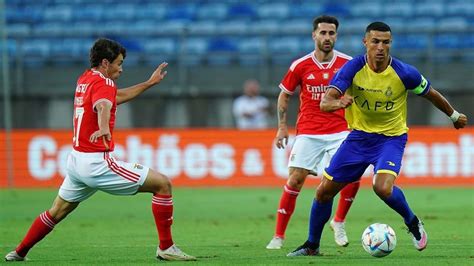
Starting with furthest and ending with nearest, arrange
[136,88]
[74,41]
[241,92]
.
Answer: [74,41]
[241,92]
[136,88]

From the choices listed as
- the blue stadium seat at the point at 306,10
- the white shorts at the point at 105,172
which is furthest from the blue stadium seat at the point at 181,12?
the white shorts at the point at 105,172

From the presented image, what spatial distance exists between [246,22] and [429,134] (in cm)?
700

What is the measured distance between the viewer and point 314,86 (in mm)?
12398

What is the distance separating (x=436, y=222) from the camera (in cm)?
1455

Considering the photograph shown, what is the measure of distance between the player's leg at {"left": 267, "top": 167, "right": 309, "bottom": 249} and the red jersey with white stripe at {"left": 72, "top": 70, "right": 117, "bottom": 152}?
2.48 meters

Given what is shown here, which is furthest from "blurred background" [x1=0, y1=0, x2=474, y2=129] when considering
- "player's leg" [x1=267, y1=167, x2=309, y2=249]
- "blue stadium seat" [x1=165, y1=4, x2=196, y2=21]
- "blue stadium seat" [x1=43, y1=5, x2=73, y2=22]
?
"player's leg" [x1=267, y1=167, x2=309, y2=249]

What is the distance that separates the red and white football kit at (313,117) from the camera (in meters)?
12.4

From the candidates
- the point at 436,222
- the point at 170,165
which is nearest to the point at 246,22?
the point at 170,165

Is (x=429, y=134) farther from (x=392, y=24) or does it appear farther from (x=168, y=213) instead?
(x=168, y=213)

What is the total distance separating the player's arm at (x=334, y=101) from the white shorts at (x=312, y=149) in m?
2.28

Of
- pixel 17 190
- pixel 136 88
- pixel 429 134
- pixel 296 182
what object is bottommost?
pixel 17 190

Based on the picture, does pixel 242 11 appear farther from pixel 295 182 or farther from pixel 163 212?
pixel 163 212

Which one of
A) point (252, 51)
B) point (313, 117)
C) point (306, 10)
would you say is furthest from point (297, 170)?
point (306, 10)

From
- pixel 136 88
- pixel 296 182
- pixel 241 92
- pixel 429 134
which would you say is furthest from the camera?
pixel 241 92
